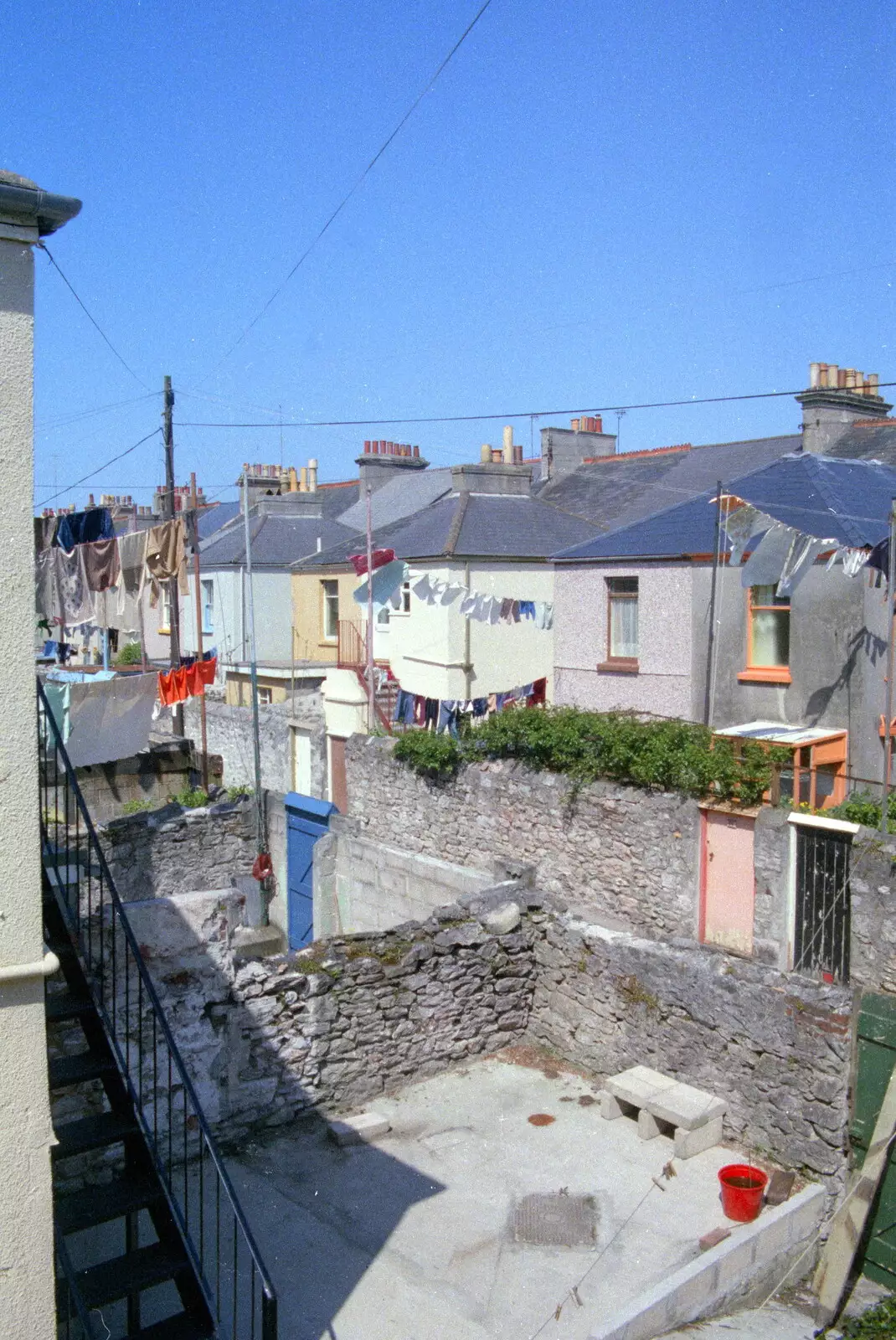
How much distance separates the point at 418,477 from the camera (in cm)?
3112

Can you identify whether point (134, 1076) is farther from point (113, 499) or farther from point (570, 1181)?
point (113, 499)

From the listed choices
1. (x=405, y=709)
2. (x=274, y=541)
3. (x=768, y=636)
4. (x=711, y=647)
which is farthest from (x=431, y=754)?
(x=274, y=541)

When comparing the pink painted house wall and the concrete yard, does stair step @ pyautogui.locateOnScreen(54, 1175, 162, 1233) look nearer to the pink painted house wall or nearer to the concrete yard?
the concrete yard

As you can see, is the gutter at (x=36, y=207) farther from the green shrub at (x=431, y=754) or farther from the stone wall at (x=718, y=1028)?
the green shrub at (x=431, y=754)

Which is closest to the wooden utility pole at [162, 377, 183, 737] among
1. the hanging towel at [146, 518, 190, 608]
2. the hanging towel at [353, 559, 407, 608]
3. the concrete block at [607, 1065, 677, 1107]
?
the hanging towel at [146, 518, 190, 608]

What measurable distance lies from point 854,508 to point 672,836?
18.7 ft

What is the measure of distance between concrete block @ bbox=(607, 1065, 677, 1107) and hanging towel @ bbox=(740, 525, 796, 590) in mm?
6934

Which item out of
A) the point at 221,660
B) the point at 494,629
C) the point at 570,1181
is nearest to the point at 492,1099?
the point at 570,1181

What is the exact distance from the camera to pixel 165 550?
16.2 metres

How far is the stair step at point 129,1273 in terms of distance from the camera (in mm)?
4840

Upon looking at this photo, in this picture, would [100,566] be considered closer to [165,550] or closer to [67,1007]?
[165,550]

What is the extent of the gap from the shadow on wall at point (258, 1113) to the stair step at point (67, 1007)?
4.46 feet

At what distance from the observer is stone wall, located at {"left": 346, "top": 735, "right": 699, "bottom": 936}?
1289cm

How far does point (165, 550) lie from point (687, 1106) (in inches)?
445
